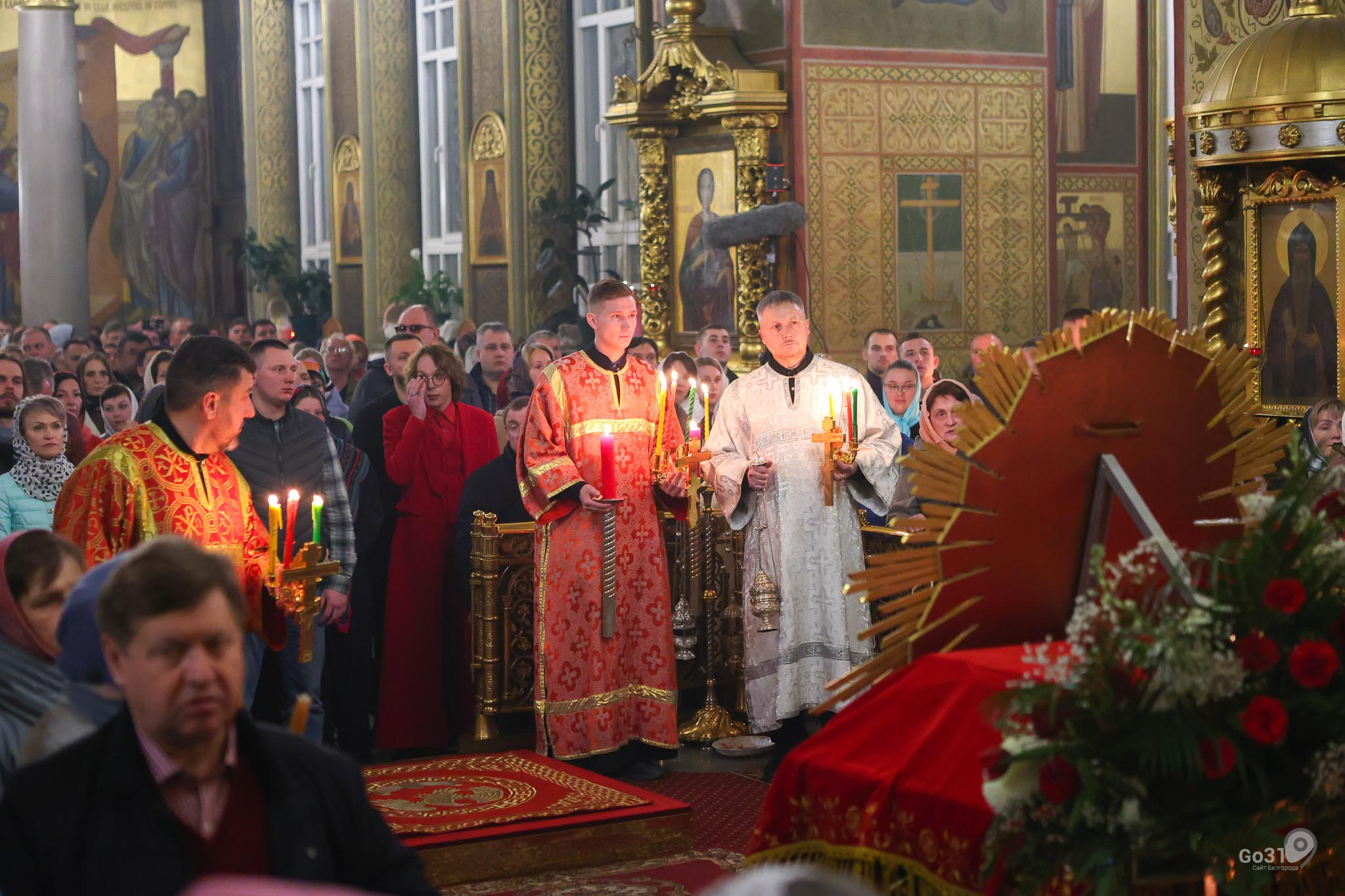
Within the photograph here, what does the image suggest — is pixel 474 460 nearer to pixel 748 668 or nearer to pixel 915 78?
pixel 748 668

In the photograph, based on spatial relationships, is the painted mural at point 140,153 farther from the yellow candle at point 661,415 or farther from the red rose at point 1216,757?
the red rose at point 1216,757

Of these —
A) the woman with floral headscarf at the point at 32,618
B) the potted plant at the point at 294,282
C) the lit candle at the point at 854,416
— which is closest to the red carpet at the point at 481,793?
the lit candle at the point at 854,416

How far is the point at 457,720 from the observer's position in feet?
23.6

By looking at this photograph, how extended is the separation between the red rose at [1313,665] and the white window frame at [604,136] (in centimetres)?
1357

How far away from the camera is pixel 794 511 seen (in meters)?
6.61

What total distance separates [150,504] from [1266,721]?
3098 millimetres

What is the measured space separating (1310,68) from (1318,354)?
110cm

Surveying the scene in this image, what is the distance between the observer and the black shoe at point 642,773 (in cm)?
664

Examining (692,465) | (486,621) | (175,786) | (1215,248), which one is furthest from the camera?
(486,621)

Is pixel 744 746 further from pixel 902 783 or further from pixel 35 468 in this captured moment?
pixel 902 783

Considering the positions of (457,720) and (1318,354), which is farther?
(457,720)

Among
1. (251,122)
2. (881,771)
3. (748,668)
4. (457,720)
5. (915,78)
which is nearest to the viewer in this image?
(881,771)

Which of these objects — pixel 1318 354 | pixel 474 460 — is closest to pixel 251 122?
pixel 474 460

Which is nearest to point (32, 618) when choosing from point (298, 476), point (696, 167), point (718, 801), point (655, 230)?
point (298, 476)
